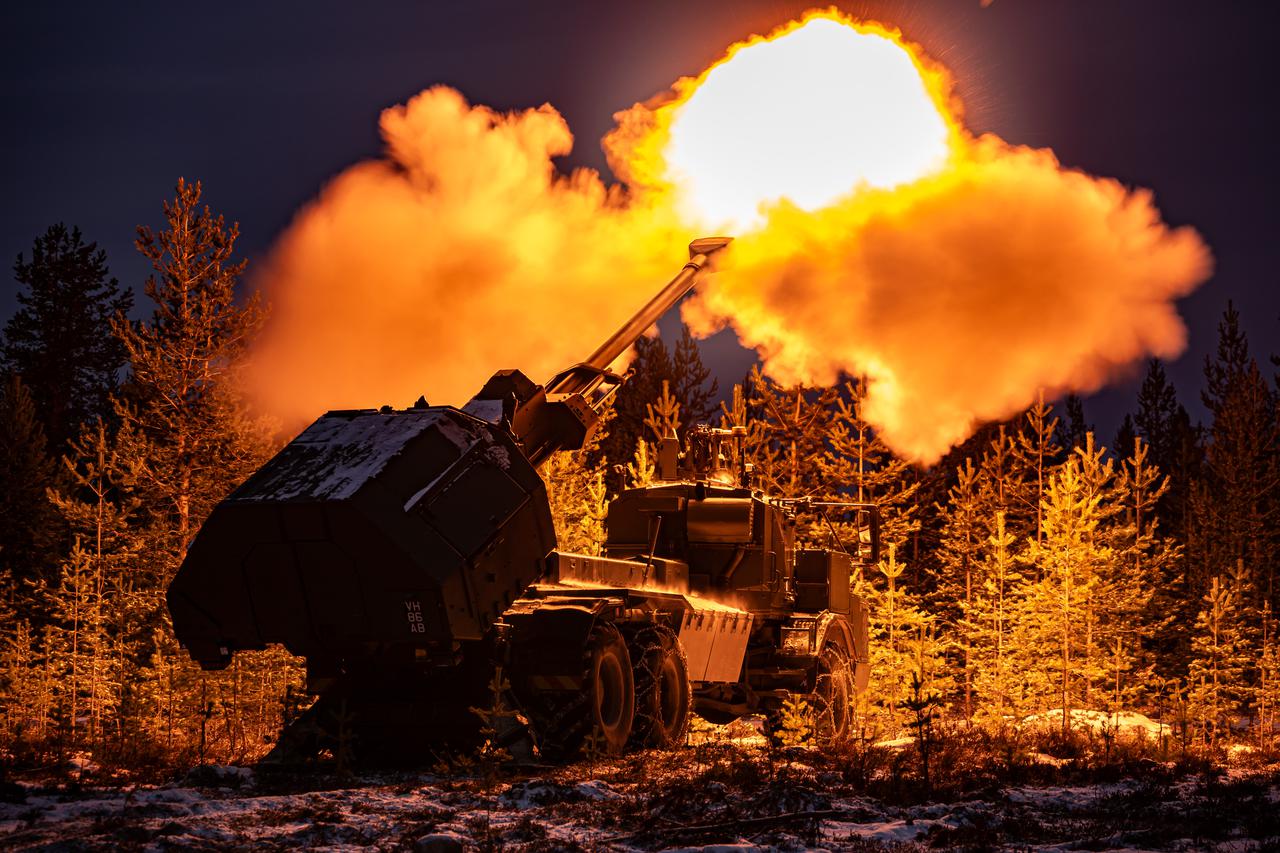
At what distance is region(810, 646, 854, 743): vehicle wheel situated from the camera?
22.0 metres

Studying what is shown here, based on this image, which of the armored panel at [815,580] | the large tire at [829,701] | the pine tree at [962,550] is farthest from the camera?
the pine tree at [962,550]

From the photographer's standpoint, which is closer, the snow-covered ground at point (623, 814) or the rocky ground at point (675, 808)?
the snow-covered ground at point (623, 814)

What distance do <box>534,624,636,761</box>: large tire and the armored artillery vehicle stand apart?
0.07 feet

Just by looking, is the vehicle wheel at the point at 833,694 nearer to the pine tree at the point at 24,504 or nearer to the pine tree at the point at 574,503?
the pine tree at the point at 574,503

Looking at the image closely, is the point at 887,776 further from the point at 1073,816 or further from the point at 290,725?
the point at 290,725

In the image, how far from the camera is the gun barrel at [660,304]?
19172mm

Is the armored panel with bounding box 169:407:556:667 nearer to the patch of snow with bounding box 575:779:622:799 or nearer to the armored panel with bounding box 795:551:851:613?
the patch of snow with bounding box 575:779:622:799

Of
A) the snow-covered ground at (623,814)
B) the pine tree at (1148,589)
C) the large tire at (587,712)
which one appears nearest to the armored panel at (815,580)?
the large tire at (587,712)

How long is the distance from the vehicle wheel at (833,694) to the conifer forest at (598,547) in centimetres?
66

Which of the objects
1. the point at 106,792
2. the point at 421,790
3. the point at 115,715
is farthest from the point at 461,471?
the point at 115,715

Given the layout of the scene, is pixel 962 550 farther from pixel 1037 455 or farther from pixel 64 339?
pixel 64 339

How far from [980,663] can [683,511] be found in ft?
69.8

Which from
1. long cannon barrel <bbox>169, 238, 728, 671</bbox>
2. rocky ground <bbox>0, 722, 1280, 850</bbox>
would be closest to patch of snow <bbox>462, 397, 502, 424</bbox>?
long cannon barrel <bbox>169, 238, 728, 671</bbox>

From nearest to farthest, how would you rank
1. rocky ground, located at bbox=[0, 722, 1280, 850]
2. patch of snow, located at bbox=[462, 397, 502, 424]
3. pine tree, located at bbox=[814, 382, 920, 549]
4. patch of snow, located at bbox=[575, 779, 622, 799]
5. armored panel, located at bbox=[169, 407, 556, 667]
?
1. rocky ground, located at bbox=[0, 722, 1280, 850]
2. patch of snow, located at bbox=[575, 779, 622, 799]
3. armored panel, located at bbox=[169, 407, 556, 667]
4. patch of snow, located at bbox=[462, 397, 502, 424]
5. pine tree, located at bbox=[814, 382, 920, 549]
